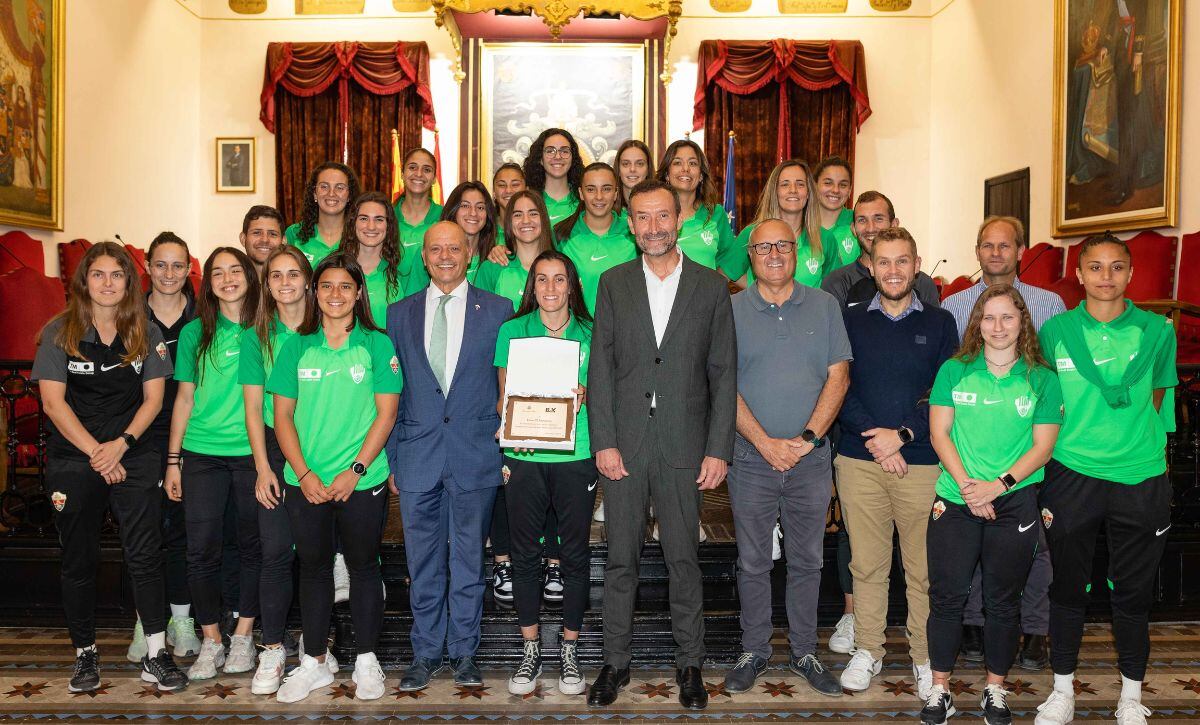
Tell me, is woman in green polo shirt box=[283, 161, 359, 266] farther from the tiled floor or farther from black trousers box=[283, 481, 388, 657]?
the tiled floor

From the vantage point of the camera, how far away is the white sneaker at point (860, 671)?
3590mm

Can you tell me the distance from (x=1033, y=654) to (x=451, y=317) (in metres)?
2.83

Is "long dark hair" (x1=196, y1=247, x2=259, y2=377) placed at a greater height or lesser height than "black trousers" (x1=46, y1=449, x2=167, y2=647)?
greater

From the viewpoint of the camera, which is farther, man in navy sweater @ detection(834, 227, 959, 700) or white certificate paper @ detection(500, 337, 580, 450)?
man in navy sweater @ detection(834, 227, 959, 700)

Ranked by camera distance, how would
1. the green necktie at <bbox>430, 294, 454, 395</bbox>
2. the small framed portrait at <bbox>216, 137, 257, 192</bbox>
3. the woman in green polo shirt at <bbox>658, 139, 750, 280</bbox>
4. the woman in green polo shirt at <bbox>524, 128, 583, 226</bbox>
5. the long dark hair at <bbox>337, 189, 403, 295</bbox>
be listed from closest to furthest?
1. the green necktie at <bbox>430, 294, 454, 395</bbox>
2. the long dark hair at <bbox>337, 189, 403, 295</bbox>
3. the woman in green polo shirt at <bbox>658, 139, 750, 280</bbox>
4. the woman in green polo shirt at <bbox>524, 128, 583, 226</bbox>
5. the small framed portrait at <bbox>216, 137, 257, 192</bbox>

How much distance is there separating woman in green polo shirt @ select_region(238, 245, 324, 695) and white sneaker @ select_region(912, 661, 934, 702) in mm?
2504

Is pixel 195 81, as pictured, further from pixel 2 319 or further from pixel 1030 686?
pixel 1030 686

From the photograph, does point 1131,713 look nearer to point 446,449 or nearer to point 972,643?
point 972,643

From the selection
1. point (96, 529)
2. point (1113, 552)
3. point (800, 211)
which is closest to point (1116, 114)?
point (800, 211)

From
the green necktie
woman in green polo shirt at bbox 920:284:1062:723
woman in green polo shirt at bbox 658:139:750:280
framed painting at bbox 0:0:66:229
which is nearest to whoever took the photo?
woman in green polo shirt at bbox 920:284:1062:723

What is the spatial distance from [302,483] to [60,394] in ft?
3.56

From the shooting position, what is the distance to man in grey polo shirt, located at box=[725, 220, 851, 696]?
140 inches

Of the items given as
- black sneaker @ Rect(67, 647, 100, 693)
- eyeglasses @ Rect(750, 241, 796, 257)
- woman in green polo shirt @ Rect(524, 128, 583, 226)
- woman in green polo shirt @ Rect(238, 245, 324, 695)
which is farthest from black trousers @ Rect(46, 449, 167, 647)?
eyeglasses @ Rect(750, 241, 796, 257)

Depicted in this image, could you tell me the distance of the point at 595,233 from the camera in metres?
4.31
